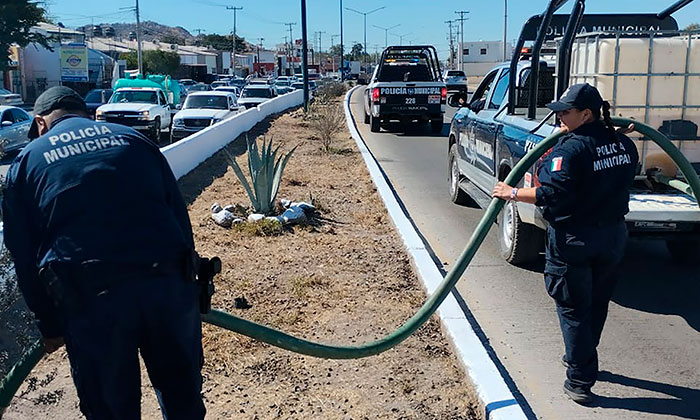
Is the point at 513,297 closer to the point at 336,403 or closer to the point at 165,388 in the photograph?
the point at 336,403

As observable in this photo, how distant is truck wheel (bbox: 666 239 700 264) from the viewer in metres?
7.25

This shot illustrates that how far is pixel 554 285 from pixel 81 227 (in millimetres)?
2776

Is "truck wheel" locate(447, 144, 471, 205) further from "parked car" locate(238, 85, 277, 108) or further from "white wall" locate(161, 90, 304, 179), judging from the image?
"parked car" locate(238, 85, 277, 108)

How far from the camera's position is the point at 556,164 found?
4.29 m

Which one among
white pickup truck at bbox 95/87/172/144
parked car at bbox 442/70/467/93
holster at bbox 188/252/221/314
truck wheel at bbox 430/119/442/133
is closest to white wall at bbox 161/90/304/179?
white pickup truck at bbox 95/87/172/144


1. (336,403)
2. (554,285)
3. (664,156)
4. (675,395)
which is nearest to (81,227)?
(336,403)

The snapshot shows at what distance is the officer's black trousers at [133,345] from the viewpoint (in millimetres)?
2826

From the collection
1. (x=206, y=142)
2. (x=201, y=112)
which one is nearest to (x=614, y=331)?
(x=206, y=142)

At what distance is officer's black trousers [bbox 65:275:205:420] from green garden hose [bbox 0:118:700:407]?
1.78ft

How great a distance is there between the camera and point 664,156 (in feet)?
21.9

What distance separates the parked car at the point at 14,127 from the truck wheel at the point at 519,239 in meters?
13.3

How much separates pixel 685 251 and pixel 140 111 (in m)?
16.3

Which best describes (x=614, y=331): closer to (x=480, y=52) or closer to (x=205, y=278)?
(x=205, y=278)

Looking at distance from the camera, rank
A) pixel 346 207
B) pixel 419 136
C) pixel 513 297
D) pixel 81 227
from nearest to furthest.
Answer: pixel 81 227, pixel 513 297, pixel 346 207, pixel 419 136
